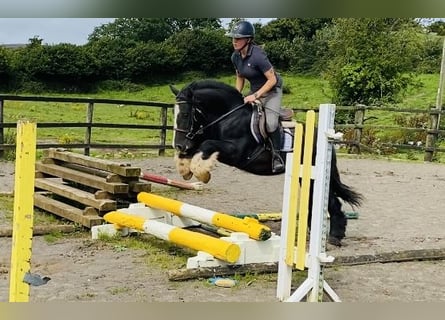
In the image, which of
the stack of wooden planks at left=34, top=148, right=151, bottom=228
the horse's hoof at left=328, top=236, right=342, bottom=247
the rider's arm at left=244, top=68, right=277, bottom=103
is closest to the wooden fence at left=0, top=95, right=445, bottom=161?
the stack of wooden planks at left=34, top=148, right=151, bottom=228

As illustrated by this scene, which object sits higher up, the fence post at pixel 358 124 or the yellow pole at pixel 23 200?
the fence post at pixel 358 124

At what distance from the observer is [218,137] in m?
2.90

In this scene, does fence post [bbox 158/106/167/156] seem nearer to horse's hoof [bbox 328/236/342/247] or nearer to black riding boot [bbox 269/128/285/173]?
black riding boot [bbox 269/128/285/173]

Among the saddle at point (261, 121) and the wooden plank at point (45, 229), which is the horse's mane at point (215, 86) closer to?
the saddle at point (261, 121)

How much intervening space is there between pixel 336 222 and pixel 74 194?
1219mm

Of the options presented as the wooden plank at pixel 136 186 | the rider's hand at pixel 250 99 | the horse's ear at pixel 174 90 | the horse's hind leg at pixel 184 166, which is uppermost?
the horse's ear at pixel 174 90

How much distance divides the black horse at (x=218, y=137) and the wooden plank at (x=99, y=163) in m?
0.28

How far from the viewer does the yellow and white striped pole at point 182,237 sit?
236 cm

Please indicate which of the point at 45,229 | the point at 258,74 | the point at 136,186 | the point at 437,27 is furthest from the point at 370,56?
the point at 45,229

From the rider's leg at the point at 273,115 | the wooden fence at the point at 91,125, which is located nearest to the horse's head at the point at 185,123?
the rider's leg at the point at 273,115

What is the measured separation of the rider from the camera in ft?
9.30

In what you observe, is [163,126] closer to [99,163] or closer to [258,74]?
[99,163]

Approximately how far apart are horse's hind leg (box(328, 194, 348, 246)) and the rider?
0.34 m
